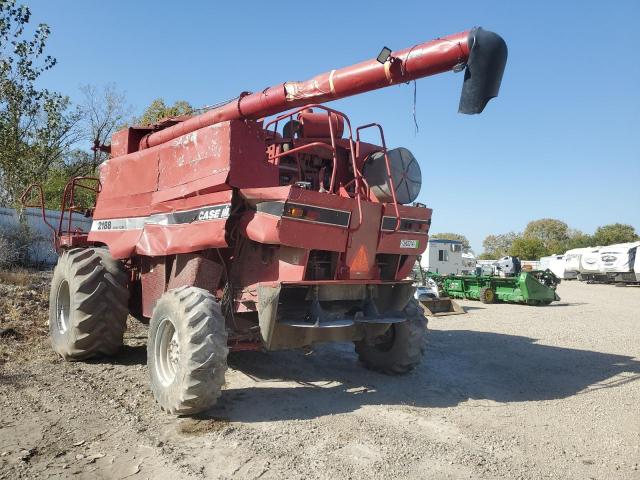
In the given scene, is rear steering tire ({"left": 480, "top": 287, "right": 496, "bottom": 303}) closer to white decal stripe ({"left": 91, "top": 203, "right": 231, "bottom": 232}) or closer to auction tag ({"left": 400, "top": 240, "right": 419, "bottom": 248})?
auction tag ({"left": 400, "top": 240, "right": 419, "bottom": 248})

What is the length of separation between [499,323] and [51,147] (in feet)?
56.1

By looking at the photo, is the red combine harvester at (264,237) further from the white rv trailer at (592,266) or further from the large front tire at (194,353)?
the white rv trailer at (592,266)

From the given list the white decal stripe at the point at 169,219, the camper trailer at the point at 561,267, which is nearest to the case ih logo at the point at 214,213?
the white decal stripe at the point at 169,219

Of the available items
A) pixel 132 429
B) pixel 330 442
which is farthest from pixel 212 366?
pixel 330 442

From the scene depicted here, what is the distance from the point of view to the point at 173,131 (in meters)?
6.74

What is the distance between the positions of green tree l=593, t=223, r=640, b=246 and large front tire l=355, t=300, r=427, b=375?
66181mm

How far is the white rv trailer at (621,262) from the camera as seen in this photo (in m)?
32.0

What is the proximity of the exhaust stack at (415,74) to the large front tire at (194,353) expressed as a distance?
2.17 m

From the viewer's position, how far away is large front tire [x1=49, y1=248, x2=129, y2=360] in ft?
21.4

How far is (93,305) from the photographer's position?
6535mm

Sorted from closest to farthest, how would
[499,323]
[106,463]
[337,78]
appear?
[106,463]
[337,78]
[499,323]

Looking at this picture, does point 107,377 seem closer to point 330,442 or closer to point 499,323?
point 330,442

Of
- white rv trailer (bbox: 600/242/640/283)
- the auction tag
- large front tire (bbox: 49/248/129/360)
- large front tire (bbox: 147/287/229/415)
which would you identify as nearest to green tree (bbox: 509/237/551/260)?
white rv trailer (bbox: 600/242/640/283)

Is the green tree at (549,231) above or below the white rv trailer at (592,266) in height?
above
